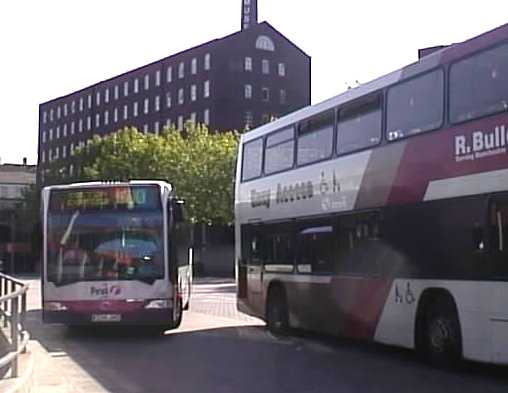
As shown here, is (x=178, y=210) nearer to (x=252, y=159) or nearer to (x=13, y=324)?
(x=252, y=159)

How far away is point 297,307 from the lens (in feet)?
54.0

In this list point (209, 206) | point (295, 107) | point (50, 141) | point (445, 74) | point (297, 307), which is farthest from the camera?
point (50, 141)

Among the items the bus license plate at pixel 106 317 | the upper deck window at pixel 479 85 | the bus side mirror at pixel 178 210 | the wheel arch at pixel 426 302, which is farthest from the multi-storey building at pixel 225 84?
the upper deck window at pixel 479 85

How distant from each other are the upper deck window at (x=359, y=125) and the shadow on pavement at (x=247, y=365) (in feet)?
10.4

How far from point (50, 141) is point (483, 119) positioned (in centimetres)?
12178

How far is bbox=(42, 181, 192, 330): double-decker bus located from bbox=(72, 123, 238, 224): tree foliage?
39.4m

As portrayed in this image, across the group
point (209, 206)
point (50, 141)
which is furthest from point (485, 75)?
point (50, 141)

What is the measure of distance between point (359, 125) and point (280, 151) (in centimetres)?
320

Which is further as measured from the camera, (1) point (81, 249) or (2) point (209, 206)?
(2) point (209, 206)

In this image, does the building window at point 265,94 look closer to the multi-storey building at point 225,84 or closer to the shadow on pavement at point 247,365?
the multi-storey building at point 225,84

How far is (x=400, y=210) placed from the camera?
1279 centimetres

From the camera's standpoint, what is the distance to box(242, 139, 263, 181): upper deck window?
1803 cm

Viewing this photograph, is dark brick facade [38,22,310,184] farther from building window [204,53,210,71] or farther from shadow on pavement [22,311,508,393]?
shadow on pavement [22,311,508,393]

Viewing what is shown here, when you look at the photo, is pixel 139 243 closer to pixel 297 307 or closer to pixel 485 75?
pixel 297 307
